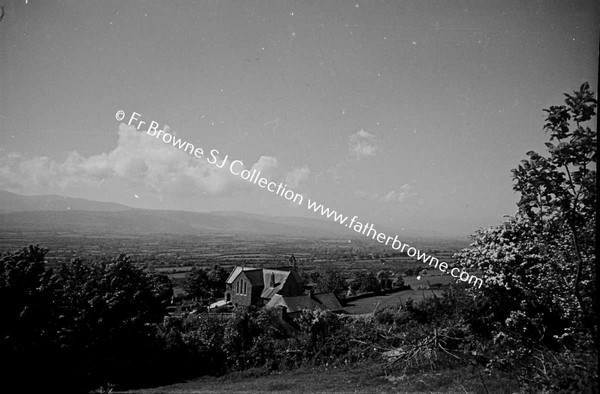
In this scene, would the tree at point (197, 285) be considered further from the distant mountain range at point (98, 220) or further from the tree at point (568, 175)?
the tree at point (568, 175)

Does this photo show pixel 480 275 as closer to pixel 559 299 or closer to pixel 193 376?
pixel 559 299

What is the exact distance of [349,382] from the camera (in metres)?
8.17

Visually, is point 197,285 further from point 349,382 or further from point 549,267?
point 549,267

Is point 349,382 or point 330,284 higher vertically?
point 349,382

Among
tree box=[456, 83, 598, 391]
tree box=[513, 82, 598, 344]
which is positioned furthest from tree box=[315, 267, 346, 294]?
tree box=[513, 82, 598, 344]

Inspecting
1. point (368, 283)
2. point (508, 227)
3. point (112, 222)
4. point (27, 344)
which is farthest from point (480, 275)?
point (112, 222)

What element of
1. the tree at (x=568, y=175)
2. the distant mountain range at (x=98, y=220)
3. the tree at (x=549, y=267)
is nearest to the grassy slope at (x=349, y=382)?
the tree at (x=549, y=267)

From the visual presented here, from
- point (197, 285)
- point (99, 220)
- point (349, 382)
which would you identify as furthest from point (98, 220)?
point (349, 382)

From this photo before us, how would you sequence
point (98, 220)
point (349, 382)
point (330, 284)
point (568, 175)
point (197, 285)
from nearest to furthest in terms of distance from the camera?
point (568, 175)
point (349, 382)
point (197, 285)
point (330, 284)
point (98, 220)

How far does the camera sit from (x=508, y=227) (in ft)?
27.2

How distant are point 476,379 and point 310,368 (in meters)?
4.89

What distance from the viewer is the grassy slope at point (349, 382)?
6742 mm

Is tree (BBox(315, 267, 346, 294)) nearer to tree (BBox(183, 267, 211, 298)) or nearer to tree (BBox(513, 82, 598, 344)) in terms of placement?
tree (BBox(183, 267, 211, 298))

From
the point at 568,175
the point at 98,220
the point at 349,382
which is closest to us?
the point at 568,175
